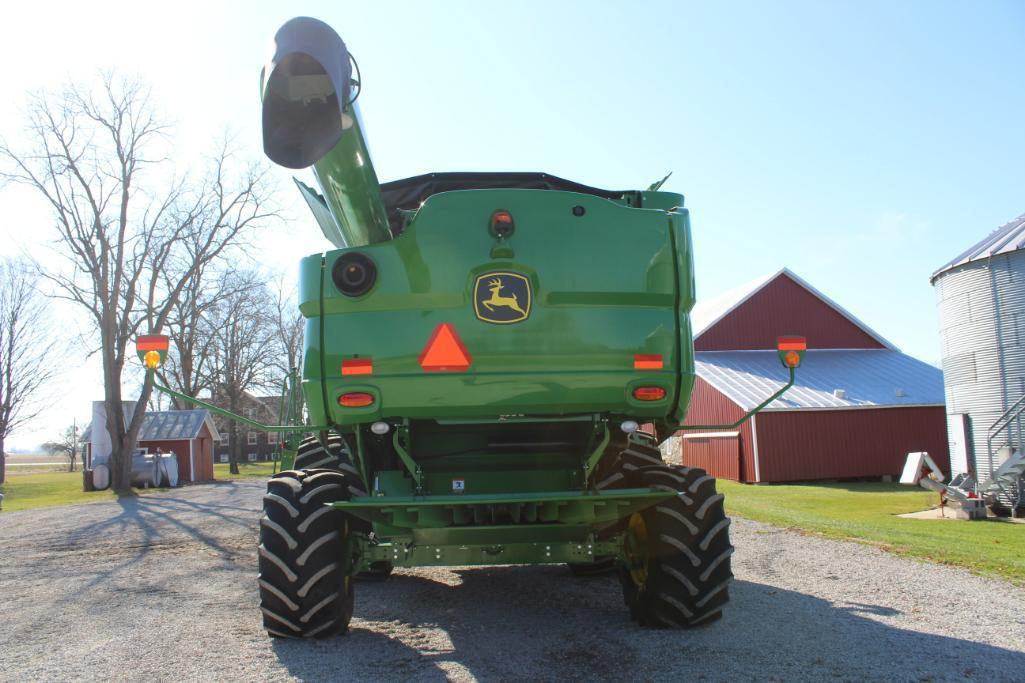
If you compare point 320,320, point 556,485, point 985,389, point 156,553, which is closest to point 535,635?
point 556,485

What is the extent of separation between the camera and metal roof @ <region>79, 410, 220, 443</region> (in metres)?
39.1

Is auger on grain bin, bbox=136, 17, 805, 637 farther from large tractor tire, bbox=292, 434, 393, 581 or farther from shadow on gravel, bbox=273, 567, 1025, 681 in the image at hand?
shadow on gravel, bbox=273, 567, 1025, 681

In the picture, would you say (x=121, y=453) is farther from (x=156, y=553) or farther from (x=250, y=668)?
(x=250, y=668)

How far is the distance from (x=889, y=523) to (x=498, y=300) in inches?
439

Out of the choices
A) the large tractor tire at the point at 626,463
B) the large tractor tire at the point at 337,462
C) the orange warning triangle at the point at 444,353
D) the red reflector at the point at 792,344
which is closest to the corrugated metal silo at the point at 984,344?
the red reflector at the point at 792,344

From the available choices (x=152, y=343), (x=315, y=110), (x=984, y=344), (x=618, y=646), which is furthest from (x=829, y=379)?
(x=315, y=110)

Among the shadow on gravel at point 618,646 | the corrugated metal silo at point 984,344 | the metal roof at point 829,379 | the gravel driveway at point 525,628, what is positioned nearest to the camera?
the shadow on gravel at point 618,646

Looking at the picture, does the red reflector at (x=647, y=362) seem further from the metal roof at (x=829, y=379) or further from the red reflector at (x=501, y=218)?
the metal roof at (x=829, y=379)

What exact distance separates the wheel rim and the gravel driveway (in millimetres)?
351

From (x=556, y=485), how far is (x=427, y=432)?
36.1 inches

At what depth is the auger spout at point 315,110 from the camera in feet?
11.8

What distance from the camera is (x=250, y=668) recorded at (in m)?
4.37

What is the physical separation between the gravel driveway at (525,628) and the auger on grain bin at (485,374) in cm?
44

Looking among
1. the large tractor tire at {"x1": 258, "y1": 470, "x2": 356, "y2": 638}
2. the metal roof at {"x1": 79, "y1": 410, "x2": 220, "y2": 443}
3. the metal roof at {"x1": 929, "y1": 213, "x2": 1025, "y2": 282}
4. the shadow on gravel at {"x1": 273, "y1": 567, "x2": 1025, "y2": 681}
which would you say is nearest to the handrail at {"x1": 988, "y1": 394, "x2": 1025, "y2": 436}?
the metal roof at {"x1": 929, "y1": 213, "x2": 1025, "y2": 282}
